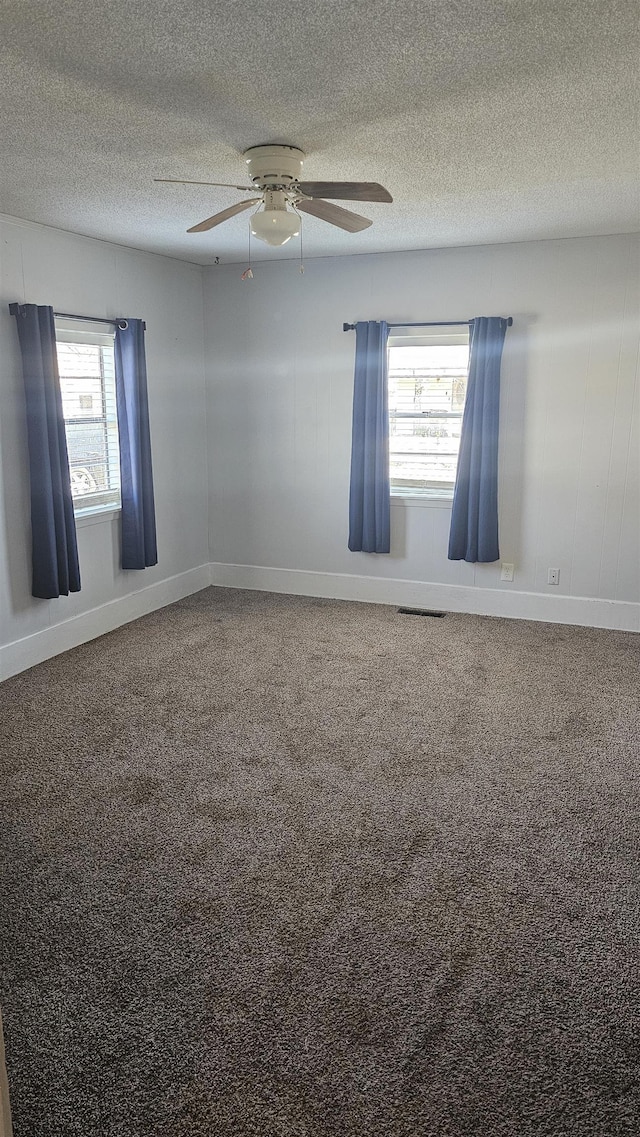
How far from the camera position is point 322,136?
300 centimetres

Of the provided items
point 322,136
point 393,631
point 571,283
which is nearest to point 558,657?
point 393,631

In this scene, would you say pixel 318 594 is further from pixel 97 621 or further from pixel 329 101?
pixel 329 101

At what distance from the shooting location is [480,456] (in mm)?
5434

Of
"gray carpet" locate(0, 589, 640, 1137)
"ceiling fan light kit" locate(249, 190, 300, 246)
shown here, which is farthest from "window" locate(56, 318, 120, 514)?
"ceiling fan light kit" locate(249, 190, 300, 246)

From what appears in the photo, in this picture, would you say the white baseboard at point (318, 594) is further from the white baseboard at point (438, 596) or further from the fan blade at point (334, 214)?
the fan blade at point (334, 214)

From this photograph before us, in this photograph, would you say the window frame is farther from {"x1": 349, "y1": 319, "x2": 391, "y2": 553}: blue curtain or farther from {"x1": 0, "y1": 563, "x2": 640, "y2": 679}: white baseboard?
{"x1": 0, "y1": 563, "x2": 640, "y2": 679}: white baseboard

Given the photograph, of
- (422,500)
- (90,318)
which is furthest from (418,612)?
(90,318)

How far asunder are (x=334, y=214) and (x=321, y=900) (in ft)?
8.97

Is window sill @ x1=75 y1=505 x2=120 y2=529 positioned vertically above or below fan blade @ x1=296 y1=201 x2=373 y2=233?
below

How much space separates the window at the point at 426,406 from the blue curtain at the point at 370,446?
14 centimetres

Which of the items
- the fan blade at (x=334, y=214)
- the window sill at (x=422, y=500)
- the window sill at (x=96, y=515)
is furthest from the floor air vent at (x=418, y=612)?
the fan blade at (x=334, y=214)

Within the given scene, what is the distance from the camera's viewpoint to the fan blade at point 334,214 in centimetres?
334

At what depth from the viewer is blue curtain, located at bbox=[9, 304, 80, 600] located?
14.5ft

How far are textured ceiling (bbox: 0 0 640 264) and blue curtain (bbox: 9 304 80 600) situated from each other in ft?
2.04
